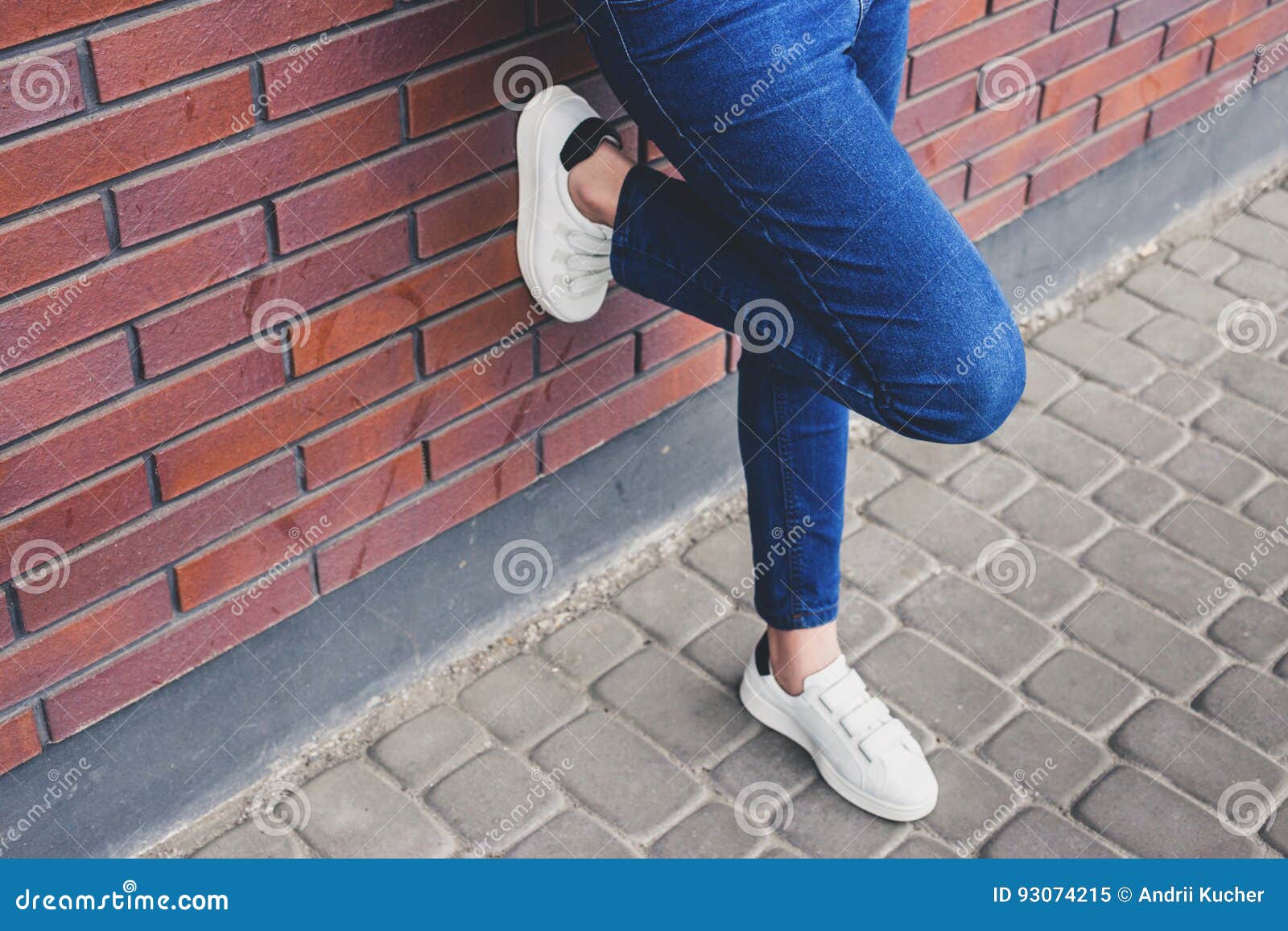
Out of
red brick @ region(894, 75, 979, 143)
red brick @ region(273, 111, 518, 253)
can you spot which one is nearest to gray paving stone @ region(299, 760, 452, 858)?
red brick @ region(273, 111, 518, 253)

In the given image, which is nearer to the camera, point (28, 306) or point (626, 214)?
point (28, 306)

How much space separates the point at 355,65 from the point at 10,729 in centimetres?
102

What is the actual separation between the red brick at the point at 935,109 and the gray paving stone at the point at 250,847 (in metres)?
1.71

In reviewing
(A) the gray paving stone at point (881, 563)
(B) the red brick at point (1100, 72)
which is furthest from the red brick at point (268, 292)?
(B) the red brick at point (1100, 72)

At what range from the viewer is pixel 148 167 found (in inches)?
75.7

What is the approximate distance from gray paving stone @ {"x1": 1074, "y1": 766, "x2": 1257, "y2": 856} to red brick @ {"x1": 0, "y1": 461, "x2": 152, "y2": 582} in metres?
1.53

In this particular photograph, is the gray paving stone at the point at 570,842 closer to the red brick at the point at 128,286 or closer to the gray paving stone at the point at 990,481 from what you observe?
the red brick at the point at 128,286

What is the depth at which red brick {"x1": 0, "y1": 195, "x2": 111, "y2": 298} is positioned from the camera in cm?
183

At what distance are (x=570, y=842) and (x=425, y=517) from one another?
0.58m

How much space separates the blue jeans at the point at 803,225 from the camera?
186 centimetres

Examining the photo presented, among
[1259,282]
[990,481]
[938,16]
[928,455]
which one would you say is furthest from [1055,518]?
[1259,282]

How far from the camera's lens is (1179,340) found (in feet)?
11.6

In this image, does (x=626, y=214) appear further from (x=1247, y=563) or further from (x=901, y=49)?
(x=1247, y=563)
